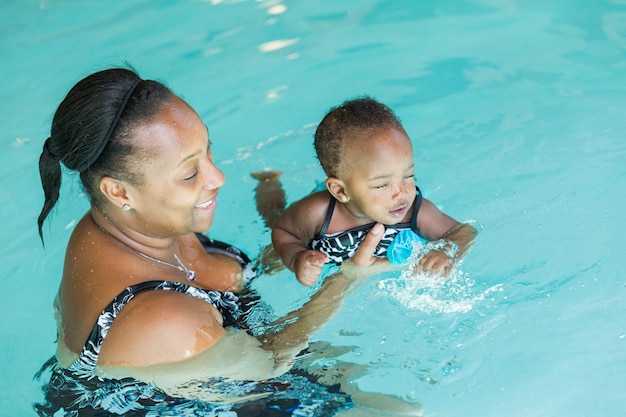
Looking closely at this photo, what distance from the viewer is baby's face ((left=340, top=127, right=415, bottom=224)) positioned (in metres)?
3.41

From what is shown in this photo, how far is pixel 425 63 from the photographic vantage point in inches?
237

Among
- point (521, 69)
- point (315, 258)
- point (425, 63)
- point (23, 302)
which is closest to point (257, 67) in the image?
point (425, 63)

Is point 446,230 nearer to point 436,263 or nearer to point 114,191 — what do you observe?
point 436,263

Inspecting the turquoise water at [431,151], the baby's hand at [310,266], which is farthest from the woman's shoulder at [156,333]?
the turquoise water at [431,151]

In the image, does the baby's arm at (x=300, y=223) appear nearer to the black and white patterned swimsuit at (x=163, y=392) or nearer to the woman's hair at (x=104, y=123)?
the black and white patterned swimsuit at (x=163, y=392)

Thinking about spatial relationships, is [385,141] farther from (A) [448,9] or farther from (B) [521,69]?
(A) [448,9]

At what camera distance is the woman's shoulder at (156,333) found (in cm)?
252

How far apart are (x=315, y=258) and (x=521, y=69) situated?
122 inches

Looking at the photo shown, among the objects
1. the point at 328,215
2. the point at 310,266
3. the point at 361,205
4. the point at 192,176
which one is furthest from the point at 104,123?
the point at 328,215

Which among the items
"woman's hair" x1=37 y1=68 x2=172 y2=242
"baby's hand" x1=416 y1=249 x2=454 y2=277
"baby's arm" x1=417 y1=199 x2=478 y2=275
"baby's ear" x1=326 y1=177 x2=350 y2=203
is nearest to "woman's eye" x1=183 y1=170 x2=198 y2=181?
"woman's hair" x1=37 y1=68 x2=172 y2=242

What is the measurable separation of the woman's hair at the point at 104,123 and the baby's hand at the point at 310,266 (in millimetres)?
905

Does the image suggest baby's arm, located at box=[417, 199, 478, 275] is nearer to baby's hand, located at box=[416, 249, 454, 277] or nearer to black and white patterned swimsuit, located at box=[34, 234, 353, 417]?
baby's hand, located at box=[416, 249, 454, 277]

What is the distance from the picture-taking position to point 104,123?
103 inches

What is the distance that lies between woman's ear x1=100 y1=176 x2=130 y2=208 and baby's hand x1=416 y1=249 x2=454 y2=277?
4.33 ft
